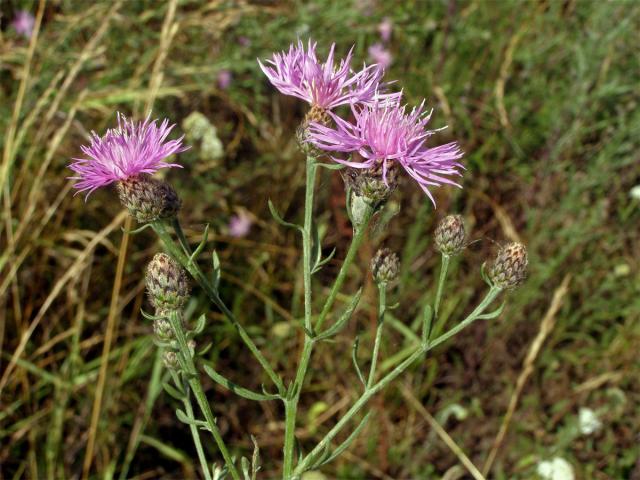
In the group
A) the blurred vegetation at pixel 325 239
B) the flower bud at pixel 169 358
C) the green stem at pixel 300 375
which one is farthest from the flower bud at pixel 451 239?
the blurred vegetation at pixel 325 239

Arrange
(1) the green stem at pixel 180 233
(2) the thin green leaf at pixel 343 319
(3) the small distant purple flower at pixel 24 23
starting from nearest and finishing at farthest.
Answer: (2) the thin green leaf at pixel 343 319 → (1) the green stem at pixel 180 233 → (3) the small distant purple flower at pixel 24 23

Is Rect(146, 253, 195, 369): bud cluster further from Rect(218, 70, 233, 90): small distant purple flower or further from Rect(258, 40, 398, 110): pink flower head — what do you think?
Rect(218, 70, 233, 90): small distant purple flower

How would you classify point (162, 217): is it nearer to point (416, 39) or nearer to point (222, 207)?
point (222, 207)

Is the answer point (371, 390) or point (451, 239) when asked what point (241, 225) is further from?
point (371, 390)

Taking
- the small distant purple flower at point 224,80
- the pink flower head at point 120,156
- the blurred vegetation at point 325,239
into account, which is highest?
the small distant purple flower at point 224,80

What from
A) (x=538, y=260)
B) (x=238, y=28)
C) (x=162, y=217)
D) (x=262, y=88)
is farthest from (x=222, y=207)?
(x=162, y=217)

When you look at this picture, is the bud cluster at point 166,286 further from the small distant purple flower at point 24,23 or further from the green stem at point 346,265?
the small distant purple flower at point 24,23

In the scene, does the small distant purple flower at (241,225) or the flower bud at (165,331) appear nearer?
the flower bud at (165,331)
